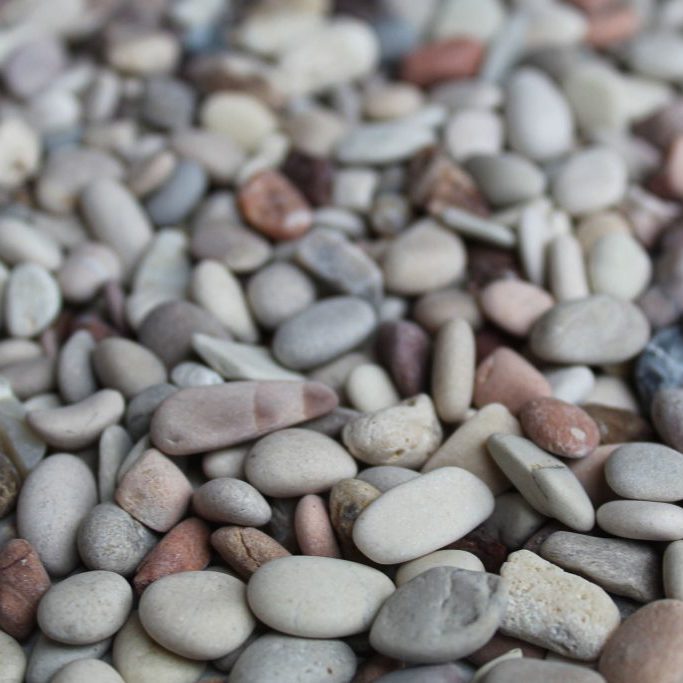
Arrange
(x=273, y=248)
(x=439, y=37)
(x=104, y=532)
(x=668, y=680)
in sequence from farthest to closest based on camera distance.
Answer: (x=439, y=37)
(x=273, y=248)
(x=104, y=532)
(x=668, y=680)

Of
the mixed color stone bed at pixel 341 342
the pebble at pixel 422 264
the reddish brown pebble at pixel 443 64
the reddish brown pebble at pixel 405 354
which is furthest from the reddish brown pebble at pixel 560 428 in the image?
the reddish brown pebble at pixel 443 64

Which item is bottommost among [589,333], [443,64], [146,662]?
[146,662]

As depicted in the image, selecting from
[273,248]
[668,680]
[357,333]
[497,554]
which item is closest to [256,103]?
[273,248]

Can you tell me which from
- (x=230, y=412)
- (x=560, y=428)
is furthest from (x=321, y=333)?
(x=560, y=428)

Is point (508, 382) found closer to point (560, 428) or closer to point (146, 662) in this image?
point (560, 428)

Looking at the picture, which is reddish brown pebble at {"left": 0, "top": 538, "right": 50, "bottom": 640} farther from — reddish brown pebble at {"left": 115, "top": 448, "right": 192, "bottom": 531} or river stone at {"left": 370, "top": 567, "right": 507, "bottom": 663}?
river stone at {"left": 370, "top": 567, "right": 507, "bottom": 663}

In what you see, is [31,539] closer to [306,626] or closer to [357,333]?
[306,626]

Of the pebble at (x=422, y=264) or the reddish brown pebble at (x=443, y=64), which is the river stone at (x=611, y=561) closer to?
the pebble at (x=422, y=264)
